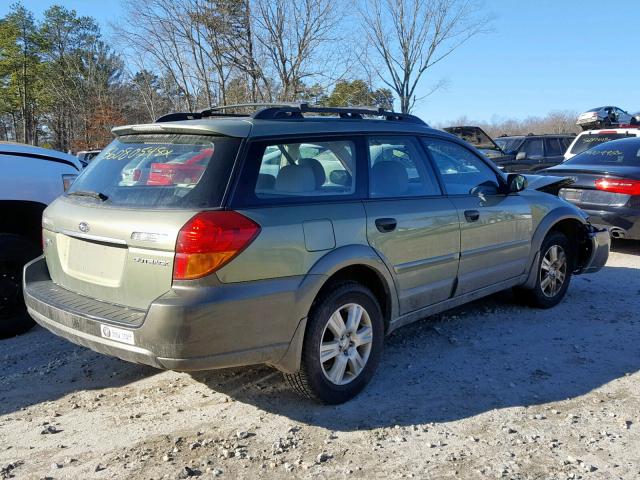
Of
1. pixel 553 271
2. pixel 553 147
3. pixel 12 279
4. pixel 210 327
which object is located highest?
pixel 553 147

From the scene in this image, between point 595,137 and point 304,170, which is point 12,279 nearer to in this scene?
point 304,170

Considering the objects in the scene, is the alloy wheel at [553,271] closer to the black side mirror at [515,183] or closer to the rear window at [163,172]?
the black side mirror at [515,183]

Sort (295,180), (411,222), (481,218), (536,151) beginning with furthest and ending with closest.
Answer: (536,151)
(481,218)
(411,222)
(295,180)

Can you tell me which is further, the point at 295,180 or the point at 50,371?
the point at 50,371

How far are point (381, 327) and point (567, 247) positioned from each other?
9.16ft

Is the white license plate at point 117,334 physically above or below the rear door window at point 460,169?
below

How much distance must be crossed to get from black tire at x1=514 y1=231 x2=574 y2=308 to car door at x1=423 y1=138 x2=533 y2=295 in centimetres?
32

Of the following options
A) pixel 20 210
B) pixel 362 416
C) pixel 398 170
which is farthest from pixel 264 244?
pixel 20 210

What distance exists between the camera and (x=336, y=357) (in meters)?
3.49

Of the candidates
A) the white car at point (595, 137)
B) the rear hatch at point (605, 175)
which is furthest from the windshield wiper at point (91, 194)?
the white car at point (595, 137)

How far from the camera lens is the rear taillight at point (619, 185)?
7.40 meters

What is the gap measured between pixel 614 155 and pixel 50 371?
7652 millimetres

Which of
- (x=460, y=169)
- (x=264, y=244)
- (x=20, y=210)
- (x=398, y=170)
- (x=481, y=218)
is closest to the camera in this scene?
(x=264, y=244)

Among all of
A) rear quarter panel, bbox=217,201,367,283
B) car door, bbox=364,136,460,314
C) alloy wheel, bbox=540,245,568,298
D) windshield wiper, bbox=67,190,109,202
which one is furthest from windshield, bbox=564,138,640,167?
windshield wiper, bbox=67,190,109,202
